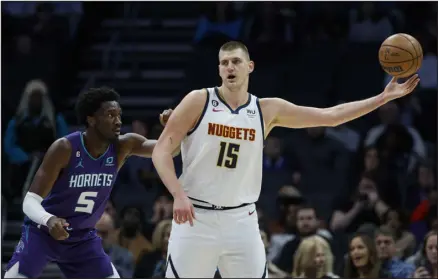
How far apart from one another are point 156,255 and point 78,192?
2822 millimetres

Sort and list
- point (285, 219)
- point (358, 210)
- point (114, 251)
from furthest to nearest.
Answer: point (358, 210) → point (285, 219) → point (114, 251)

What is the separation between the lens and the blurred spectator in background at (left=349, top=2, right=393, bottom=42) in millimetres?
13086

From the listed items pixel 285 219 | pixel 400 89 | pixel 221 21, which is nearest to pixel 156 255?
pixel 285 219

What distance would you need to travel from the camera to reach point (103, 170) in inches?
287

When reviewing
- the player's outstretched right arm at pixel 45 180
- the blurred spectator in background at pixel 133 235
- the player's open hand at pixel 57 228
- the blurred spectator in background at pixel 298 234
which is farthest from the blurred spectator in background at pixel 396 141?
the player's open hand at pixel 57 228

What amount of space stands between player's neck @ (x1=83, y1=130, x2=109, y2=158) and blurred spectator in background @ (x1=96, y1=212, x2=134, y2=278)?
2.93 m

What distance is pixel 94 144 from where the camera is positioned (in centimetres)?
730

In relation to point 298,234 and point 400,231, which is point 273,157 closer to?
point 298,234

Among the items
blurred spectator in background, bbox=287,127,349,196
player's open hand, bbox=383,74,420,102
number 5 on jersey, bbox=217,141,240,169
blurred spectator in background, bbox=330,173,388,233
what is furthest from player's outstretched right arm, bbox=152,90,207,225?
blurred spectator in background, bbox=287,127,349,196

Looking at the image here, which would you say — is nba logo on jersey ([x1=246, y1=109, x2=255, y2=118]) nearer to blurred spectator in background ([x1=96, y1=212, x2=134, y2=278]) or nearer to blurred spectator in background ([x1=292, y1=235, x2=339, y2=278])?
blurred spectator in background ([x1=292, y1=235, x2=339, y2=278])

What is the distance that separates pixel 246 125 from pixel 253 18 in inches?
266

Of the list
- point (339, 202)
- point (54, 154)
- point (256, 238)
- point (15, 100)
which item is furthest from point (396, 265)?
point (15, 100)

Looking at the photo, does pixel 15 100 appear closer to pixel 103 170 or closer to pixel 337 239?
pixel 337 239

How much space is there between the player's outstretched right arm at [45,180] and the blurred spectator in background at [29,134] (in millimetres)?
4440
